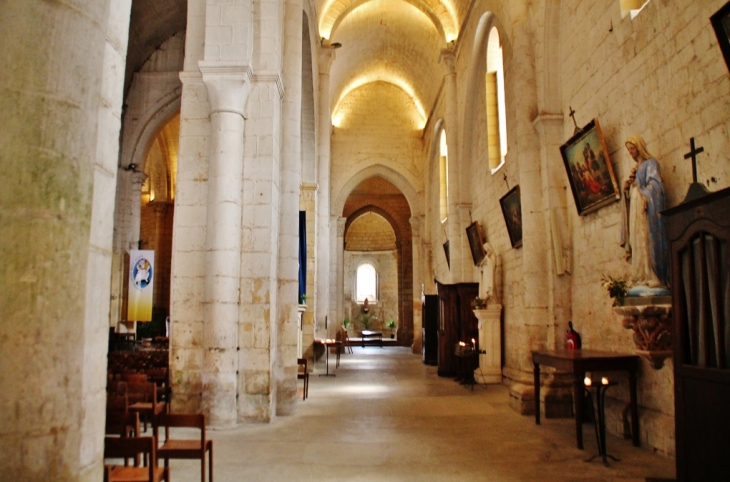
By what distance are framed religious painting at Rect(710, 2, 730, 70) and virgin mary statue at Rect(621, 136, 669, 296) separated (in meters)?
1.31

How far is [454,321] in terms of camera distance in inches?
513

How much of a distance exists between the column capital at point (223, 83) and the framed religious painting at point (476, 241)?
7205mm

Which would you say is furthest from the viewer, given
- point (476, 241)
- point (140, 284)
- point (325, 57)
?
point (325, 57)

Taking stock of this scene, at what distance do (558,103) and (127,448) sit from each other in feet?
24.2

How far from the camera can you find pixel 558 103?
8211 millimetres

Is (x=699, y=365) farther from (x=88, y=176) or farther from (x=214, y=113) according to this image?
(x=214, y=113)

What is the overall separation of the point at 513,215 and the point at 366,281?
23191 mm

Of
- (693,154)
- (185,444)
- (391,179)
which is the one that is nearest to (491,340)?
(693,154)

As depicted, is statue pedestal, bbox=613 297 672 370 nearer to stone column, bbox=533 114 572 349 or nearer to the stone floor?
the stone floor

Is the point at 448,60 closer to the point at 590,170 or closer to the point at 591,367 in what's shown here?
the point at 590,170

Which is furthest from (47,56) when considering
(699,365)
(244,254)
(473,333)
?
(473,333)

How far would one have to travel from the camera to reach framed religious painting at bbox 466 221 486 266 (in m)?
12.9

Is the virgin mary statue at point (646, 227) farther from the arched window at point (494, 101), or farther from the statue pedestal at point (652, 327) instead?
the arched window at point (494, 101)

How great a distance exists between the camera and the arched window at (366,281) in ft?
108
